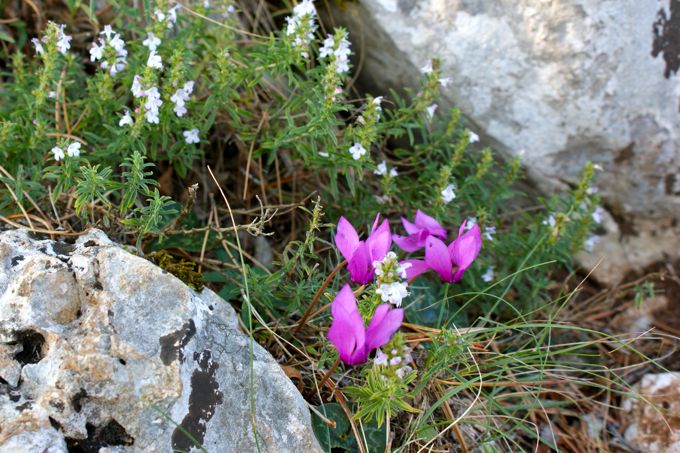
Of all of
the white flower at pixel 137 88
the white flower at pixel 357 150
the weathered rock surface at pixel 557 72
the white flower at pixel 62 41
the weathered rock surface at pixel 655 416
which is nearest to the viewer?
the white flower at pixel 137 88

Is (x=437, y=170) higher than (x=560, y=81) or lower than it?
lower

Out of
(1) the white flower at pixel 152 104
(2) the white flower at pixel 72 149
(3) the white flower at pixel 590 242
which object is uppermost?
(1) the white flower at pixel 152 104

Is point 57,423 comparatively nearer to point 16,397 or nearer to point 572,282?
point 16,397

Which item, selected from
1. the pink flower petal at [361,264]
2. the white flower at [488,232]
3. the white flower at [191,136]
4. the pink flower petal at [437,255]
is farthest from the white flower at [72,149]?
the white flower at [488,232]

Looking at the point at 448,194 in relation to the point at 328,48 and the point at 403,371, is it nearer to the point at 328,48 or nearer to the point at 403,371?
the point at 328,48

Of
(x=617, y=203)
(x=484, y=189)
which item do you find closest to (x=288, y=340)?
(x=484, y=189)

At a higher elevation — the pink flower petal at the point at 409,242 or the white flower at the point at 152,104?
the white flower at the point at 152,104

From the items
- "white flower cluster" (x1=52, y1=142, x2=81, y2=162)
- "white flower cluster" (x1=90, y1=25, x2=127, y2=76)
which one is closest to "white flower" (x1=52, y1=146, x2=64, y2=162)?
"white flower cluster" (x1=52, y1=142, x2=81, y2=162)

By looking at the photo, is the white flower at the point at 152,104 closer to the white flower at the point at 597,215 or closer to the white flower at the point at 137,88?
the white flower at the point at 137,88

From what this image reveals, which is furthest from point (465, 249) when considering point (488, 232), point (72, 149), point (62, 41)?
point (62, 41)
